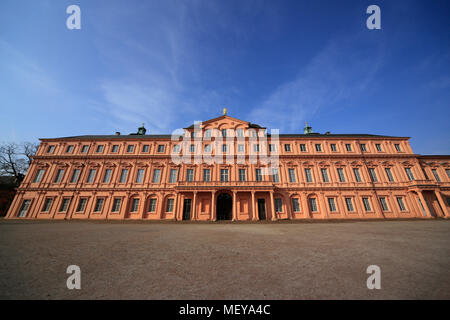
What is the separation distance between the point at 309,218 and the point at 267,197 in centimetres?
605

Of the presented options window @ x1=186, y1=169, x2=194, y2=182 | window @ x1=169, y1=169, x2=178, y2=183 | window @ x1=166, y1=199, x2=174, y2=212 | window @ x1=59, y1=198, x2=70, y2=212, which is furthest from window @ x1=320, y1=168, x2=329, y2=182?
window @ x1=59, y1=198, x2=70, y2=212

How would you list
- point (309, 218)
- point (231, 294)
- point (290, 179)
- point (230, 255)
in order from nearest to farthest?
point (231, 294), point (230, 255), point (309, 218), point (290, 179)

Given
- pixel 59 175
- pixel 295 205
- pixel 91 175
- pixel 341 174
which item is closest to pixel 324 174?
pixel 341 174

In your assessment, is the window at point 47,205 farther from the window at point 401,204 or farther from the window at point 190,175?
the window at point 401,204

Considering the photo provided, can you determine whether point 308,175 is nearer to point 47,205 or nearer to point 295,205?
point 295,205

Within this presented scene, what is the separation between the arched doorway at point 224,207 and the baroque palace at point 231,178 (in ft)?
0.43

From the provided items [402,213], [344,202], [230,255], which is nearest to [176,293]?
[230,255]

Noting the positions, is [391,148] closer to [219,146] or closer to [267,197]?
[267,197]

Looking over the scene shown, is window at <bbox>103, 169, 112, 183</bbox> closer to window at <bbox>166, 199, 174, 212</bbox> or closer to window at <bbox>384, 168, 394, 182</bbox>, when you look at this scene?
window at <bbox>166, 199, 174, 212</bbox>

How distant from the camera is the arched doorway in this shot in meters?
20.6

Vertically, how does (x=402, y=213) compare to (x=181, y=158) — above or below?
below

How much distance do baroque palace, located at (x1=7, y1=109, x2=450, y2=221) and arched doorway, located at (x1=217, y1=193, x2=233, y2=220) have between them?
13 cm

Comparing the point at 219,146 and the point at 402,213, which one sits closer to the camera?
the point at 402,213

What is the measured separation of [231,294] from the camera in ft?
9.55
